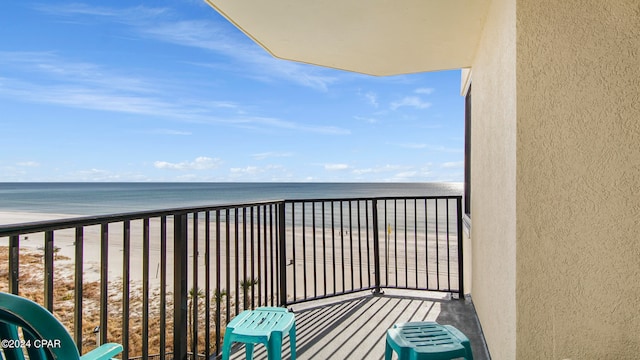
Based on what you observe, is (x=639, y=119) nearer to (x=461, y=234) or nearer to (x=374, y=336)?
(x=374, y=336)

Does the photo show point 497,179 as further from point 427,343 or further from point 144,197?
point 144,197

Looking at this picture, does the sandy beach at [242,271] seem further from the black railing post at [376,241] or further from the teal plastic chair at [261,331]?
the teal plastic chair at [261,331]

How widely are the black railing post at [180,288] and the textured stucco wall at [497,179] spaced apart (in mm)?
1657

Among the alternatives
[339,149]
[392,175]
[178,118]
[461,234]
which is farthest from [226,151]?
[461,234]

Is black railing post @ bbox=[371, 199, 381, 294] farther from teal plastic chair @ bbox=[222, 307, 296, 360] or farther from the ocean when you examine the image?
the ocean

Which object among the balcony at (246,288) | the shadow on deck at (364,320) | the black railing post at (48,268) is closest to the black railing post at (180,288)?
the balcony at (246,288)

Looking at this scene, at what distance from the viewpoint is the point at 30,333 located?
0.67 m

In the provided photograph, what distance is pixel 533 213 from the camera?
1340 millimetres

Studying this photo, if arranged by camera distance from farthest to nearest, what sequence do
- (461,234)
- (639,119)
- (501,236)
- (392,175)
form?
1. (392,175)
2. (461,234)
3. (501,236)
4. (639,119)

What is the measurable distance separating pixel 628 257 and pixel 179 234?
2034 mm

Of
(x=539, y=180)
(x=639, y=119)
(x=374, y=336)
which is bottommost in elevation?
(x=374, y=336)

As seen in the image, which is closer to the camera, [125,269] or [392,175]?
[125,269]

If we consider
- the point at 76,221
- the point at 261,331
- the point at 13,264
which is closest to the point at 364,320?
the point at 261,331

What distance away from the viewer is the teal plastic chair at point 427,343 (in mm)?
1376
